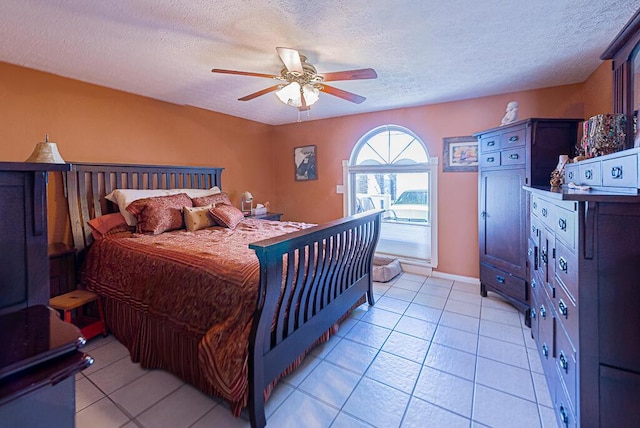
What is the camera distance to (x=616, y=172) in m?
1.37

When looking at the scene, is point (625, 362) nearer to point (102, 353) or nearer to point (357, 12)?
point (357, 12)

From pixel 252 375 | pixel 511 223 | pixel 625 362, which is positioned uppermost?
pixel 511 223

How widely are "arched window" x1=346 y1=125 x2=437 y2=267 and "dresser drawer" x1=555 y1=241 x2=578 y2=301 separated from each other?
2.43m

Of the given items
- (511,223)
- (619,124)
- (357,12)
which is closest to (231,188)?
(357,12)

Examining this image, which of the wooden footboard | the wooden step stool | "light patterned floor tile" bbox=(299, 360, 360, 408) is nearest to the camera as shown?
the wooden footboard

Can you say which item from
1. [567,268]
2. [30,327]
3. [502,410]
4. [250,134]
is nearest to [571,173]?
[567,268]

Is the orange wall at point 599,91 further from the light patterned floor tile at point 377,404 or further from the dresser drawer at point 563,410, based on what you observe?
the light patterned floor tile at point 377,404

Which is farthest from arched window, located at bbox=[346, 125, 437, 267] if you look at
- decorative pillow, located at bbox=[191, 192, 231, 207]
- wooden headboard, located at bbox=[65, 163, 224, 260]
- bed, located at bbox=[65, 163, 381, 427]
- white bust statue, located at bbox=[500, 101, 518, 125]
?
wooden headboard, located at bbox=[65, 163, 224, 260]

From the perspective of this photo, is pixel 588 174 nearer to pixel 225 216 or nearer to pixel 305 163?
pixel 225 216

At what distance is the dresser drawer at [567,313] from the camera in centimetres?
116

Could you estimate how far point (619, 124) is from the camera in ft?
5.34

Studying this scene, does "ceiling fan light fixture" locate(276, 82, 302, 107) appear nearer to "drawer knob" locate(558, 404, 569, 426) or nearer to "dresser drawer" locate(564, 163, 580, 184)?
"dresser drawer" locate(564, 163, 580, 184)

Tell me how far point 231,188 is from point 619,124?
4.12 m

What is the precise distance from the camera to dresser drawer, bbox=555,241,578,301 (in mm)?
1154
